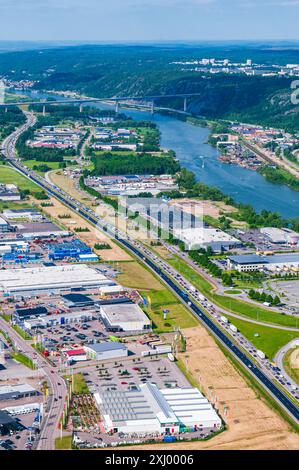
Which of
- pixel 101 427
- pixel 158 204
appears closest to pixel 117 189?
pixel 158 204

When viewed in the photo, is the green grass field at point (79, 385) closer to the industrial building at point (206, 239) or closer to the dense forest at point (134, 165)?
the industrial building at point (206, 239)

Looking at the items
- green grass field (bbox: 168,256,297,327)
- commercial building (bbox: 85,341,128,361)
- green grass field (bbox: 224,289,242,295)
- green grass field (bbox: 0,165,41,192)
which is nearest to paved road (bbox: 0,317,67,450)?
commercial building (bbox: 85,341,128,361)

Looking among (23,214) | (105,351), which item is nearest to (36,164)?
(23,214)

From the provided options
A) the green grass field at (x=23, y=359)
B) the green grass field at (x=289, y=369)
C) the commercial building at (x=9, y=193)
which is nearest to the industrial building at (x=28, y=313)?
the green grass field at (x=23, y=359)

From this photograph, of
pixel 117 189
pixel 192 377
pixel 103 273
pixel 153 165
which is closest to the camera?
pixel 192 377

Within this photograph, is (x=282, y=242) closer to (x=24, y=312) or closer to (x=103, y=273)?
(x=103, y=273)

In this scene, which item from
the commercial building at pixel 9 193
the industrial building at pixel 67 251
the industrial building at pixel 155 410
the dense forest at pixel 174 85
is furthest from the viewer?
the dense forest at pixel 174 85

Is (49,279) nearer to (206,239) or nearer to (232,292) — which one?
(232,292)

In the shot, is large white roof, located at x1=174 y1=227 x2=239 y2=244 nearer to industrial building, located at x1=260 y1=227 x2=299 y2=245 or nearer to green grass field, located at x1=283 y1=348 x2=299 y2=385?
industrial building, located at x1=260 y1=227 x2=299 y2=245
